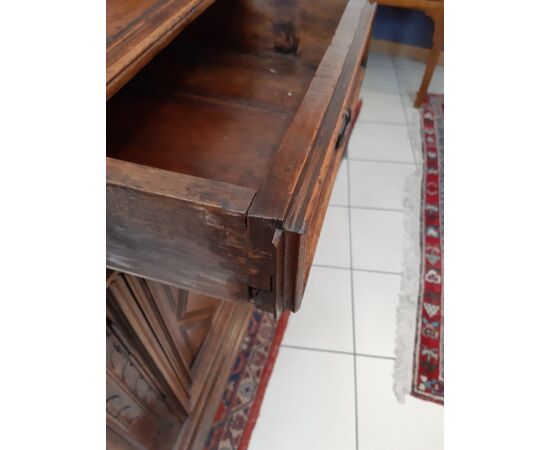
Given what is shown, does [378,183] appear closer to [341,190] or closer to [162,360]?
[341,190]

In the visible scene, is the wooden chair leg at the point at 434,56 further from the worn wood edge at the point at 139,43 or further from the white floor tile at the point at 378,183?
the worn wood edge at the point at 139,43

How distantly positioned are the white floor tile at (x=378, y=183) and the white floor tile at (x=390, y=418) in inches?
24.5

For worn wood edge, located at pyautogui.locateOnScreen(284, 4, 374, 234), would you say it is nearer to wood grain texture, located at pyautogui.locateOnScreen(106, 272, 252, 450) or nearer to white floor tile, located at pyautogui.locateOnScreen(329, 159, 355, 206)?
wood grain texture, located at pyautogui.locateOnScreen(106, 272, 252, 450)

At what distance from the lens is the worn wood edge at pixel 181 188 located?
0.39 metres

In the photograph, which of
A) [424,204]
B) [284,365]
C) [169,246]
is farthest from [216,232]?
[424,204]

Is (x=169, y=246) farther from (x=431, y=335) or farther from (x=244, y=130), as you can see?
(x=431, y=335)

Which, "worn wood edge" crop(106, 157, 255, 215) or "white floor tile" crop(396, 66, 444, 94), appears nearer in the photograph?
"worn wood edge" crop(106, 157, 255, 215)

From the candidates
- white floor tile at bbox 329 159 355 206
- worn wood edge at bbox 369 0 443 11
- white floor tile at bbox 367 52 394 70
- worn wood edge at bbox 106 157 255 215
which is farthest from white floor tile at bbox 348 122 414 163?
worn wood edge at bbox 106 157 255 215

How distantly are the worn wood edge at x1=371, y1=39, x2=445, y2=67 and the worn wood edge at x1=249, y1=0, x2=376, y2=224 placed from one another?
1.80m

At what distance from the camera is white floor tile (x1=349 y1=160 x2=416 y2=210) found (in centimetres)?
146

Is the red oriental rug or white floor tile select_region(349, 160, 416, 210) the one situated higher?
white floor tile select_region(349, 160, 416, 210)

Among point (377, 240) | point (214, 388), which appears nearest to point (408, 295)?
point (377, 240)

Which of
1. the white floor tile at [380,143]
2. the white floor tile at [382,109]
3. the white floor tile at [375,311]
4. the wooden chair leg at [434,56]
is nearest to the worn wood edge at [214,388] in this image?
the white floor tile at [375,311]

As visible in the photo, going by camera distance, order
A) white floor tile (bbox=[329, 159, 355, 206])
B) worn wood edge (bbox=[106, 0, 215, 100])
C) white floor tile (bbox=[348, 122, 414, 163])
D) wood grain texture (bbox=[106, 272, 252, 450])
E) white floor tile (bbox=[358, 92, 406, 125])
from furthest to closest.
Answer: white floor tile (bbox=[358, 92, 406, 125]) → white floor tile (bbox=[348, 122, 414, 163]) → white floor tile (bbox=[329, 159, 355, 206]) → wood grain texture (bbox=[106, 272, 252, 450]) → worn wood edge (bbox=[106, 0, 215, 100])
